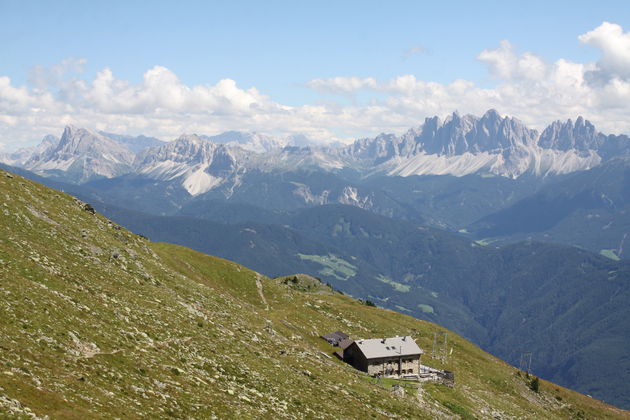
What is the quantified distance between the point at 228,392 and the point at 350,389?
23.0 meters

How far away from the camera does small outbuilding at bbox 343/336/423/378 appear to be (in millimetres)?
90062

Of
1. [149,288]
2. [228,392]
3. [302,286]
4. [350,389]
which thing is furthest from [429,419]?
[302,286]

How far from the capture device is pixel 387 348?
3652 inches

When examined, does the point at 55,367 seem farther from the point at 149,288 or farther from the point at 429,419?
the point at 429,419

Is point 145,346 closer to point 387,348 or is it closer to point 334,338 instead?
point 387,348

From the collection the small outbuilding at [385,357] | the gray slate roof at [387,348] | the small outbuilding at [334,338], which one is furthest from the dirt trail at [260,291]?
the gray slate roof at [387,348]

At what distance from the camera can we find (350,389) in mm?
65750

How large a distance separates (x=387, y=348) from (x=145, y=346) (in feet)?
175

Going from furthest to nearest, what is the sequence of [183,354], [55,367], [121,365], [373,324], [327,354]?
[373,324] → [327,354] → [183,354] → [121,365] → [55,367]

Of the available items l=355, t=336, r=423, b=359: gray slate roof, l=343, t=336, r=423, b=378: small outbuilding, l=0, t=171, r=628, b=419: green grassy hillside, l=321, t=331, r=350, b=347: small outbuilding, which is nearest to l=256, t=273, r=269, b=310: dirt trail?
l=0, t=171, r=628, b=419: green grassy hillside

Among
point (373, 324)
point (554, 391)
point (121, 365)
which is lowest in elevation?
point (554, 391)

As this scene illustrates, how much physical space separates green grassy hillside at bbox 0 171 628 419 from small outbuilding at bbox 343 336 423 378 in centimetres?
536

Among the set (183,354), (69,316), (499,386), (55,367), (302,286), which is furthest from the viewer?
(302,286)

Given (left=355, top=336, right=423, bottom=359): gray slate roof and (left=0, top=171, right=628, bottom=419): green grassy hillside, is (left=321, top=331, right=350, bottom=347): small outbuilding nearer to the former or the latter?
(left=0, top=171, right=628, bottom=419): green grassy hillside
